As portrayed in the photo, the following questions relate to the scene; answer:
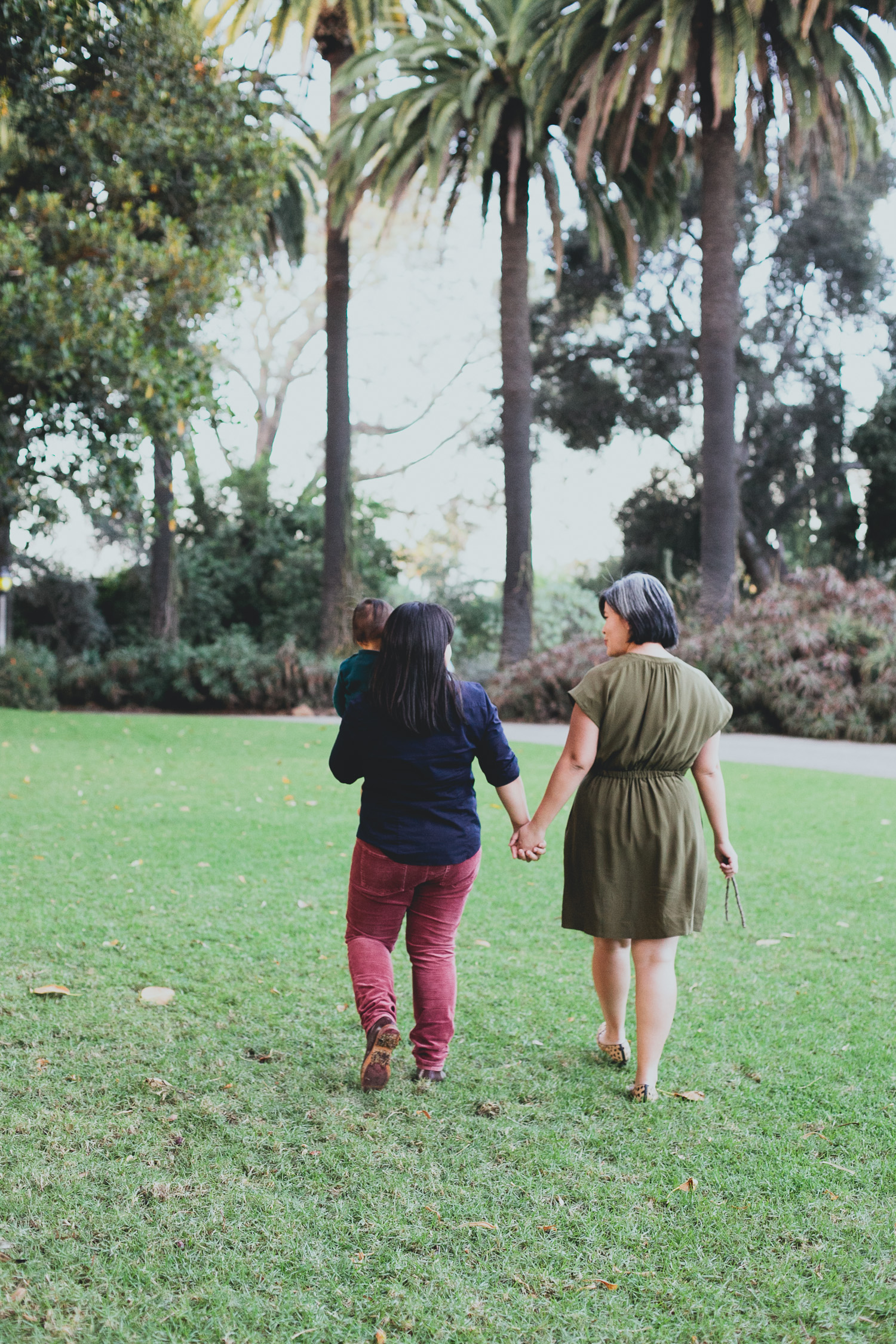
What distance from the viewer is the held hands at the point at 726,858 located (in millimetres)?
3486

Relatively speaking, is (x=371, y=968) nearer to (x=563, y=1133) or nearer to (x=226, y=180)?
(x=563, y=1133)

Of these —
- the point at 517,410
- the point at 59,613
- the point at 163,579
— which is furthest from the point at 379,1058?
the point at 59,613

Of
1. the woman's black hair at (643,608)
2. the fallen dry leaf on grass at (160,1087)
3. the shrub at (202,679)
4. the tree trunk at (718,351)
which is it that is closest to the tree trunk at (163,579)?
the shrub at (202,679)

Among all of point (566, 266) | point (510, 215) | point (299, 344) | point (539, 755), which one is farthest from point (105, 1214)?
point (299, 344)

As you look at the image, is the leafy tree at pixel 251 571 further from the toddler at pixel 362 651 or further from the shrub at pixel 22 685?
the toddler at pixel 362 651

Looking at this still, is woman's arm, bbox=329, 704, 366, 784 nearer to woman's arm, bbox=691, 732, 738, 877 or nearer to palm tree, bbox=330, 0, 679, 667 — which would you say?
woman's arm, bbox=691, 732, 738, 877

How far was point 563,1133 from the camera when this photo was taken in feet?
10.00

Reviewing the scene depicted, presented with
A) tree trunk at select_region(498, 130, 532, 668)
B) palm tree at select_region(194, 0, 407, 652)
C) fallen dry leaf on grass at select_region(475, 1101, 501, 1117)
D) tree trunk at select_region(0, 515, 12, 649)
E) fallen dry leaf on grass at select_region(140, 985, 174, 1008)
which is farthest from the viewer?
palm tree at select_region(194, 0, 407, 652)

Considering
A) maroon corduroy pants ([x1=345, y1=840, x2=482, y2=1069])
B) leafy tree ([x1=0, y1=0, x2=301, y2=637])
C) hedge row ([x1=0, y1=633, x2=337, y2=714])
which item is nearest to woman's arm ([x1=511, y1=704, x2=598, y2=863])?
maroon corduroy pants ([x1=345, y1=840, x2=482, y2=1069])

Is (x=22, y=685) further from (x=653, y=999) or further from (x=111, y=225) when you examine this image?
(x=653, y=999)

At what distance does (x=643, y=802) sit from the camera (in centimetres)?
336

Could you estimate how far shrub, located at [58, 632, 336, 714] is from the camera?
20031 millimetres

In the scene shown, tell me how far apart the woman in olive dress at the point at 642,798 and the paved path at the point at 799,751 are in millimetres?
8279

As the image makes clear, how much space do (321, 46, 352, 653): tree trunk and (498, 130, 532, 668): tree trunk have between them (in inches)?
126
